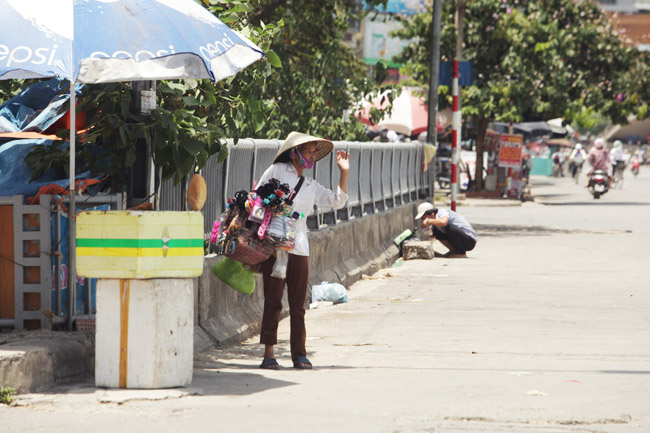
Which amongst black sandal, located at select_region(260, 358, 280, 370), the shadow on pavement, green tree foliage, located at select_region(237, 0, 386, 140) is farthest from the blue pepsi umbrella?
the shadow on pavement

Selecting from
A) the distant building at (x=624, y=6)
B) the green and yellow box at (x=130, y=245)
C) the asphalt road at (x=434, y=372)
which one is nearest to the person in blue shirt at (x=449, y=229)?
the asphalt road at (x=434, y=372)

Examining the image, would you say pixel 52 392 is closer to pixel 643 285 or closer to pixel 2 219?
pixel 2 219

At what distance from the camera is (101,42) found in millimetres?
6445

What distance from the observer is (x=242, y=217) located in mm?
7695

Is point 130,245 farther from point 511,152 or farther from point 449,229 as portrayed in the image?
point 511,152

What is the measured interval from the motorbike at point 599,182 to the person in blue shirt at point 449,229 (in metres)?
19.4

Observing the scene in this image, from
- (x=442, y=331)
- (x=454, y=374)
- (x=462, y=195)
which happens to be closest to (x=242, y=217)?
(x=454, y=374)

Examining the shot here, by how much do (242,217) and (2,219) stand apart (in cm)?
155

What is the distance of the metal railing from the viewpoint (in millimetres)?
9734

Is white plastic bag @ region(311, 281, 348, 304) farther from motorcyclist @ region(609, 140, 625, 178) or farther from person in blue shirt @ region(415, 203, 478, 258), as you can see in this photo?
motorcyclist @ region(609, 140, 625, 178)

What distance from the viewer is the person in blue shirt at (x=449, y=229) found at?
17406 mm

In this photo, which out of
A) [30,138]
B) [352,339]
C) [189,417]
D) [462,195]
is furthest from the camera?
[462,195]

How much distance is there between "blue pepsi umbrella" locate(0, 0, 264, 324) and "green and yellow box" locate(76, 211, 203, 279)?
79 centimetres

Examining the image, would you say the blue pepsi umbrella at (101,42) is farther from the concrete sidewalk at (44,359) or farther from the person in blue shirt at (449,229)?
the person in blue shirt at (449,229)
